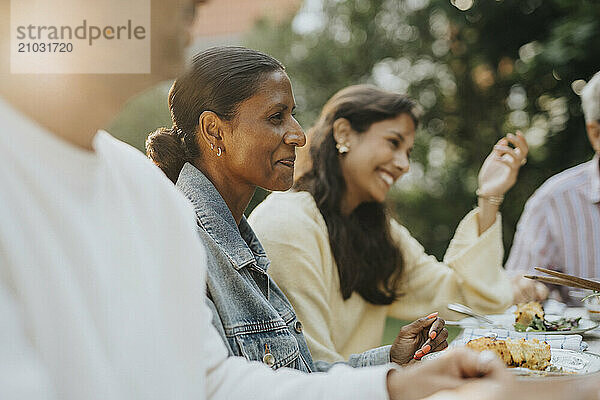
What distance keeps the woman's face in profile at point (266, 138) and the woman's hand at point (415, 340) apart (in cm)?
42

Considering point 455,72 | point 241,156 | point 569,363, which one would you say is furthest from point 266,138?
point 455,72

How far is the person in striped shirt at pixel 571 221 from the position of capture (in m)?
2.68

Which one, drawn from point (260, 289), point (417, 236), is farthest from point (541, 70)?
point (260, 289)

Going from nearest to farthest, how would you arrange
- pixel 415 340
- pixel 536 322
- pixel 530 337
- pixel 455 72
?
pixel 415 340 → pixel 530 337 → pixel 536 322 → pixel 455 72

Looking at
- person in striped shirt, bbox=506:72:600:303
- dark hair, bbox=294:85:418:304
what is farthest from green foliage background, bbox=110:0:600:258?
dark hair, bbox=294:85:418:304

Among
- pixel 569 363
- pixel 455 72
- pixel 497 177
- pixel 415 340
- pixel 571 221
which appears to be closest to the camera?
pixel 569 363

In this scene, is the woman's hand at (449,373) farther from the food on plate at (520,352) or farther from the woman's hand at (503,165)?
the woman's hand at (503,165)

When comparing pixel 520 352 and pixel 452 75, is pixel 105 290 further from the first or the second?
pixel 452 75

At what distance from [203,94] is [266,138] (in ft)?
0.52

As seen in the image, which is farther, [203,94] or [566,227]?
[566,227]

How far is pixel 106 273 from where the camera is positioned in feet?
2.70

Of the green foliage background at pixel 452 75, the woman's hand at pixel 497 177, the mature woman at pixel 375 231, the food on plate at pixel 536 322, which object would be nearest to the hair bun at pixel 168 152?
the mature woman at pixel 375 231

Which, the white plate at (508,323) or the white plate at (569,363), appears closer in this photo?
the white plate at (569,363)

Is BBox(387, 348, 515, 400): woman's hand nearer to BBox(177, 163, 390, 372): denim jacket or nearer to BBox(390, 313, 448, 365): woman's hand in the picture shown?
BBox(177, 163, 390, 372): denim jacket
